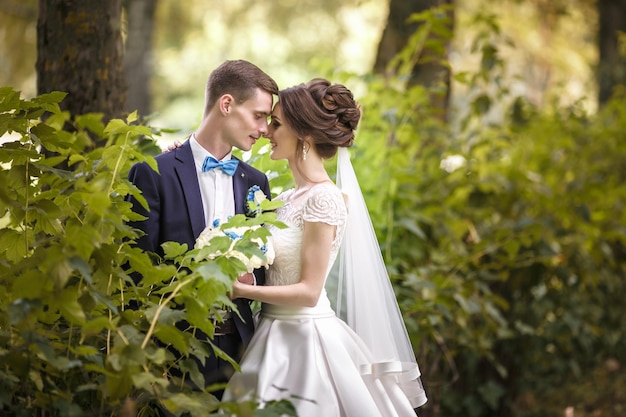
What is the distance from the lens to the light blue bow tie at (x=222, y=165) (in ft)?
11.2

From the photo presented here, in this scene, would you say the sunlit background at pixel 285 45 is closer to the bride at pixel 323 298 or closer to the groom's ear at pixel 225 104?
the bride at pixel 323 298

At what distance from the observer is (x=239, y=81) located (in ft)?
11.2

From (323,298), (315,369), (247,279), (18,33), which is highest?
(18,33)

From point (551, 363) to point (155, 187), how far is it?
417 cm

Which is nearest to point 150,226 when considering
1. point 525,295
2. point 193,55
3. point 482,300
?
point 482,300

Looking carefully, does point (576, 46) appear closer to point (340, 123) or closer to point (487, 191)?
point (487, 191)

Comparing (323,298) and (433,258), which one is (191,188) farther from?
(433,258)

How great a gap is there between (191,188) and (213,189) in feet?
0.46

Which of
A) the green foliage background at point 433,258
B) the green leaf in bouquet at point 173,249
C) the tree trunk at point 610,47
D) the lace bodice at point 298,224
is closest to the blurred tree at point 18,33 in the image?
the green foliage background at point 433,258

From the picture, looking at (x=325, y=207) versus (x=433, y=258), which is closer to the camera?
(x=325, y=207)

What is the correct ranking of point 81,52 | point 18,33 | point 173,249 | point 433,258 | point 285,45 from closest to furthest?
1. point 173,249
2. point 81,52
3. point 433,258
4. point 18,33
5. point 285,45

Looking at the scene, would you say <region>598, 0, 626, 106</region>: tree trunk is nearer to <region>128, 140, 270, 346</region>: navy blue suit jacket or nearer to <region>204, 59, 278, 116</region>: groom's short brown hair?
<region>204, 59, 278, 116</region>: groom's short brown hair

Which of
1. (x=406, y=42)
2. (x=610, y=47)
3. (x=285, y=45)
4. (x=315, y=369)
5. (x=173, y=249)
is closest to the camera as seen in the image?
(x=173, y=249)

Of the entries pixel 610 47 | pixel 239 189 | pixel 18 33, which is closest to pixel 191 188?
pixel 239 189
